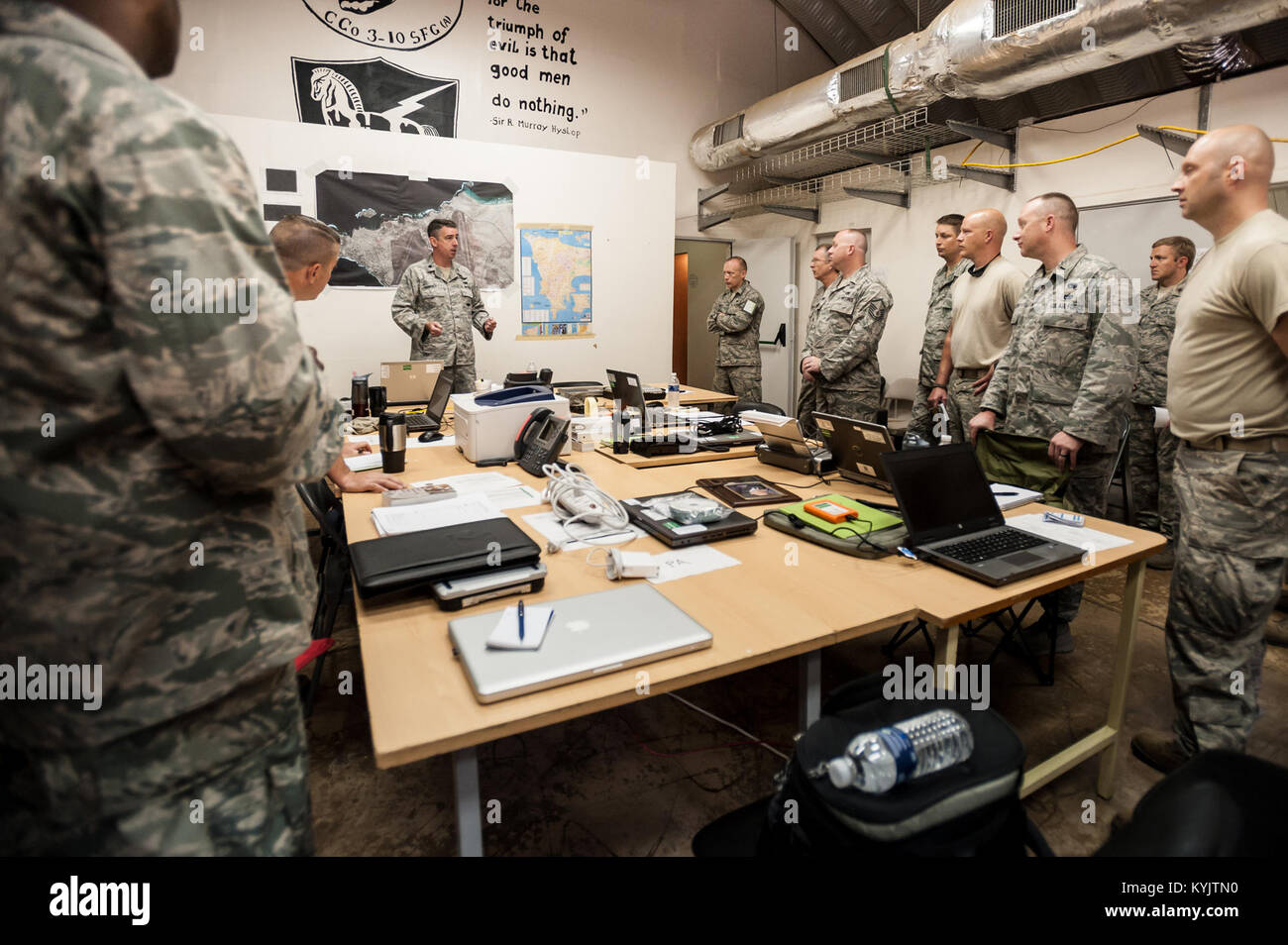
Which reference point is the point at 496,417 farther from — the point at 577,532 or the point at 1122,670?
the point at 1122,670

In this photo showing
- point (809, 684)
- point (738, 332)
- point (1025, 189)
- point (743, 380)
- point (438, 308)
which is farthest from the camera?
point (743, 380)

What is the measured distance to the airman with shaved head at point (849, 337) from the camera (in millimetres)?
4418

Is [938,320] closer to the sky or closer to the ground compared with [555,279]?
closer to the ground

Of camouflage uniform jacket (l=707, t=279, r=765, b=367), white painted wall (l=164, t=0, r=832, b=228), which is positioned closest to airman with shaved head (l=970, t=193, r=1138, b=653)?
camouflage uniform jacket (l=707, t=279, r=765, b=367)

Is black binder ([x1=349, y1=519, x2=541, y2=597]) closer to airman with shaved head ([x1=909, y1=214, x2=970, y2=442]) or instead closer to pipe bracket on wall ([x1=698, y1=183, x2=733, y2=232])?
airman with shaved head ([x1=909, y1=214, x2=970, y2=442])

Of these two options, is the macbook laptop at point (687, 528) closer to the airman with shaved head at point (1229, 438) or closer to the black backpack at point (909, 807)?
the black backpack at point (909, 807)

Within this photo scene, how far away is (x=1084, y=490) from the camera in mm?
2586

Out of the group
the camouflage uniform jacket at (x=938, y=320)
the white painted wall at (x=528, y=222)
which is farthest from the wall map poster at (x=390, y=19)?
the camouflage uniform jacket at (x=938, y=320)

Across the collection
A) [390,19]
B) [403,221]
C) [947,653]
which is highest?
[390,19]

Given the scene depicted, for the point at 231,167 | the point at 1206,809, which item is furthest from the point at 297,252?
the point at 1206,809

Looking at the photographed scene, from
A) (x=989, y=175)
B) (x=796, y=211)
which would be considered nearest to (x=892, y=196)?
(x=989, y=175)

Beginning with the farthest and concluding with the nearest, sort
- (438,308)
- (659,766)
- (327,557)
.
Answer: (438,308), (327,557), (659,766)

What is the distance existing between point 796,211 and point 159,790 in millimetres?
7040

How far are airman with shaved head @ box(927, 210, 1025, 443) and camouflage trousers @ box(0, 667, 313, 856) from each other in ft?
12.1
